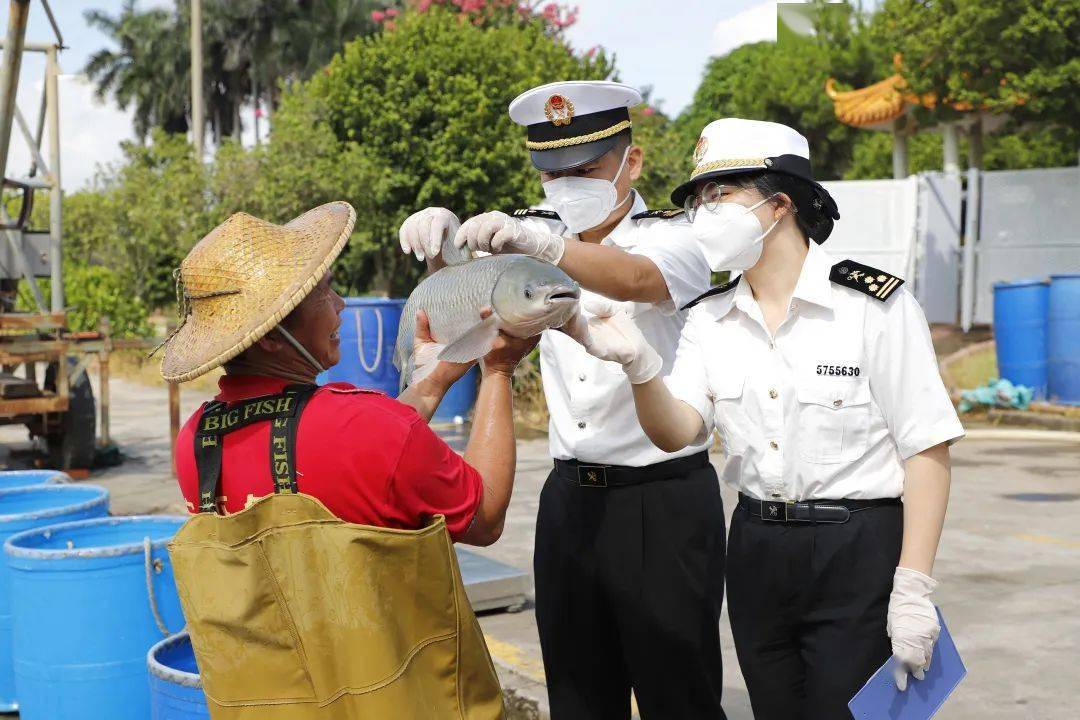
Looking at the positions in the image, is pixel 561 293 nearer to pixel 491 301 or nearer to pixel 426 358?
pixel 491 301

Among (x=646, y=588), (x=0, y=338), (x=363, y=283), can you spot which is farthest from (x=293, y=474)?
(x=363, y=283)

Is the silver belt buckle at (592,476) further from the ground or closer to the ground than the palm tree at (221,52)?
closer to the ground

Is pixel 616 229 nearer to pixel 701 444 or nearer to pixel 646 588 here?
pixel 701 444

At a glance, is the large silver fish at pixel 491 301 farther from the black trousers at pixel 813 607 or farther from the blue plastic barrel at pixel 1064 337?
the blue plastic barrel at pixel 1064 337

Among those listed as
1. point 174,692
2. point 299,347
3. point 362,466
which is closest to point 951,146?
point 174,692

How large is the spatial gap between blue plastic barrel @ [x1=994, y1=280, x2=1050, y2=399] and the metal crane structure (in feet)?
26.7

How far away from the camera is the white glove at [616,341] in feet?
6.93

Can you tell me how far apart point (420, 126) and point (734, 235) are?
1153 centimetres

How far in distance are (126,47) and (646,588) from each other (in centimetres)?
5046

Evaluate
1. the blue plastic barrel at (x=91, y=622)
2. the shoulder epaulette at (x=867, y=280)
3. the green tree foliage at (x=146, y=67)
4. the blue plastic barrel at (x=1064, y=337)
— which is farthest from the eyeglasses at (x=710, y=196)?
the green tree foliage at (x=146, y=67)

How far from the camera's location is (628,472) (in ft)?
8.75

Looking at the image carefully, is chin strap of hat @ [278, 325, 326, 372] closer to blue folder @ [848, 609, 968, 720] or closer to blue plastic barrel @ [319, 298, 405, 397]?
blue folder @ [848, 609, 968, 720]

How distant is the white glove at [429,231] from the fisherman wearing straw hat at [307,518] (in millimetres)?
239

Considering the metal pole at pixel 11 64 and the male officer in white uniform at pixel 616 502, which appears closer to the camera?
the male officer in white uniform at pixel 616 502
